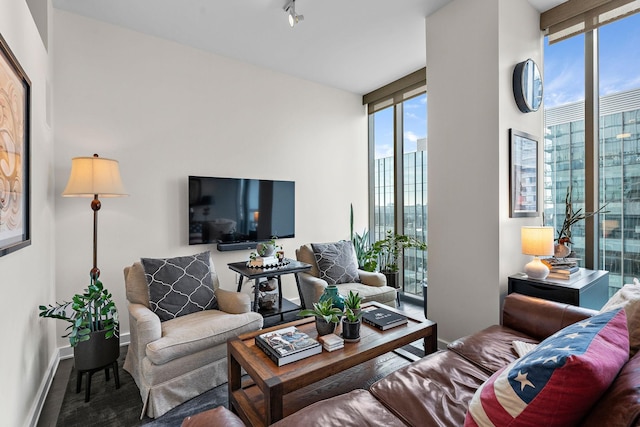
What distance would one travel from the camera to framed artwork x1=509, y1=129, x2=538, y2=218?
247cm

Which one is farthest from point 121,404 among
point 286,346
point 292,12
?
point 292,12

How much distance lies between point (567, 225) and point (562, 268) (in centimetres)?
42

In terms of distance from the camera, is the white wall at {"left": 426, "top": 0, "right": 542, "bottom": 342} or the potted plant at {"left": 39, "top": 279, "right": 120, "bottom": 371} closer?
the potted plant at {"left": 39, "top": 279, "right": 120, "bottom": 371}

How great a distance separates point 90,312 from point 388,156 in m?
3.83

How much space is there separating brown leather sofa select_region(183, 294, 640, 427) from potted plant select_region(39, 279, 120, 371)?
144 cm

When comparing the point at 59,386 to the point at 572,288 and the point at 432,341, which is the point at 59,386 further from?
the point at 572,288

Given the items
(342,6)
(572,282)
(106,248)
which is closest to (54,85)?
(106,248)

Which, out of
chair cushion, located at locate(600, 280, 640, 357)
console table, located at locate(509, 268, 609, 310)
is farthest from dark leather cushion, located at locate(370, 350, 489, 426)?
console table, located at locate(509, 268, 609, 310)

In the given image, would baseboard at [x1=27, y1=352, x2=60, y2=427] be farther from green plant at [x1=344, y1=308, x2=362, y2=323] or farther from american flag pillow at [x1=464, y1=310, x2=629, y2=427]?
american flag pillow at [x1=464, y1=310, x2=629, y2=427]

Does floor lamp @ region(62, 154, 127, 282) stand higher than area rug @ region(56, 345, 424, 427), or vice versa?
floor lamp @ region(62, 154, 127, 282)

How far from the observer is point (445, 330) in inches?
110

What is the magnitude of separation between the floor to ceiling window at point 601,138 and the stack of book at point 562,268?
413 mm

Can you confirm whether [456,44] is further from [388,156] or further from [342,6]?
[388,156]

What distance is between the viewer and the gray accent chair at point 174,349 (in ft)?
6.28
